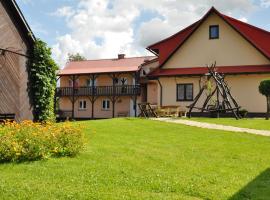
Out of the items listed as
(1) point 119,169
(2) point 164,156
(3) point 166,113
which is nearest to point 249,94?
(3) point 166,113

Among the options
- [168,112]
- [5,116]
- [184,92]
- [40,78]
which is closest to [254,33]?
[184,92]

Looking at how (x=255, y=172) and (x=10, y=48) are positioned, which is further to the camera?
(x=10, y=48)

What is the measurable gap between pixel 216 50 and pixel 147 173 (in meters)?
24.4

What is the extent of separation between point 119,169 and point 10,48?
12052 mm

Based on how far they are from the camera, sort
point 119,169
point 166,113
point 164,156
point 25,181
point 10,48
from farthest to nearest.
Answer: point 166,113
point 10,48
point 164,156
point 119,169
point 25,181

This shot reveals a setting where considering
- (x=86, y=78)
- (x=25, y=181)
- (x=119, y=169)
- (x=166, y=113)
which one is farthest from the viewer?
(x=86, y=78)

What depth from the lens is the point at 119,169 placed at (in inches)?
324

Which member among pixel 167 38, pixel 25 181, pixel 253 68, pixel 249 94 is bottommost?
pixel 25 181

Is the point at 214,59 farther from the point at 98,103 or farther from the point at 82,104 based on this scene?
the point at 82,104

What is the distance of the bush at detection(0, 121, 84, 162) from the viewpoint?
8.66 m

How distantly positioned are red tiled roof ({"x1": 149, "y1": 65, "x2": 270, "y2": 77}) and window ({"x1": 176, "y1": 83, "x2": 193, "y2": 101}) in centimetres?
110

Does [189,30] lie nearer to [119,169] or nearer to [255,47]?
[255,47]

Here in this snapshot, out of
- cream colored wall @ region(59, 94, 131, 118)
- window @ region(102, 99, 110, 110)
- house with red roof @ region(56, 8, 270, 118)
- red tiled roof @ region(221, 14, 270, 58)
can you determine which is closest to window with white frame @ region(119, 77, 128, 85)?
cream colored wall @ region(59, 94, 131, 118)

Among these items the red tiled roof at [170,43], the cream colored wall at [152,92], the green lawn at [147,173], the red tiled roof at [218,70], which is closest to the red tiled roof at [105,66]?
the cream colored wall at [152,92]
